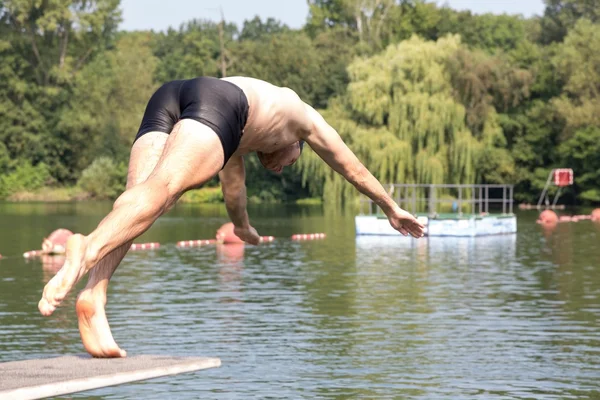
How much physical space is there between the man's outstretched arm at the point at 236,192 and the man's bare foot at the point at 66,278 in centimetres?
208

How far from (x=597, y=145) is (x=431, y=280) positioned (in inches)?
2075

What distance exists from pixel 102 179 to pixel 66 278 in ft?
280

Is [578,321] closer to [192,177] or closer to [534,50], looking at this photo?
[192,177]

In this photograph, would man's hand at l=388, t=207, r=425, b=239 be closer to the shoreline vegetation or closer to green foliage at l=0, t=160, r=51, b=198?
the shoreline vegetation

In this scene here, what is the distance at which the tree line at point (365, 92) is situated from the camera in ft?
228

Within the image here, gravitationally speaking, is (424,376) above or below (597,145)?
below

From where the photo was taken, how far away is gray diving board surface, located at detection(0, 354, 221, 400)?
21.5 feet

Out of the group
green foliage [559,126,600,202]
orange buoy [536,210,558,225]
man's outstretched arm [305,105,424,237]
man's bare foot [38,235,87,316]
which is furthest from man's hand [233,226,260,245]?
green foliage [559,126,600,202]

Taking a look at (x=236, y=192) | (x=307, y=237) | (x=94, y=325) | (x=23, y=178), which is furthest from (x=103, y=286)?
(x=23, y=178)

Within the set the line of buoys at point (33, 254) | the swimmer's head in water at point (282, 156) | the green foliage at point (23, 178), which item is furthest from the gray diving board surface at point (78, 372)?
the green foliage at point (23, 178)

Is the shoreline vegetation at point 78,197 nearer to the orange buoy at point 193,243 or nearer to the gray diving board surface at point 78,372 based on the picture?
the orange buoy at point 193,243

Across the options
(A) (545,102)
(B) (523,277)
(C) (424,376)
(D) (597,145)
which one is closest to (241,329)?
(C) (424,376)

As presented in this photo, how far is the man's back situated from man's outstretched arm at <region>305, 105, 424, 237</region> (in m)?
0.15

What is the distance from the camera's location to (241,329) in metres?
21.1
